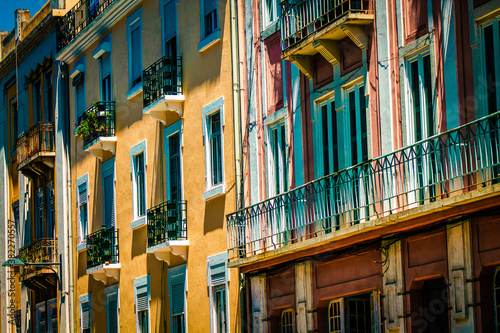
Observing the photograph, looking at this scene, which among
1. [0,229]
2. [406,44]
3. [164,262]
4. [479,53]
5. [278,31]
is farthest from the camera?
[0,229]

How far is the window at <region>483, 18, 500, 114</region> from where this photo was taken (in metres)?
16.9

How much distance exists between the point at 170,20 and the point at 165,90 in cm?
202

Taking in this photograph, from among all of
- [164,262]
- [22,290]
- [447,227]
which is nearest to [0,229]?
[22,290]

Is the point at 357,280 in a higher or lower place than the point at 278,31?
lower

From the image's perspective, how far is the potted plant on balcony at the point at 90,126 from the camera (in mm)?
31234

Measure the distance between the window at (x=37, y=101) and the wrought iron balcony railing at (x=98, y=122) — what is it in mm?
6524

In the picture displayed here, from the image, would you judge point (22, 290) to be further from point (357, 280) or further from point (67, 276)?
point (357, 280)

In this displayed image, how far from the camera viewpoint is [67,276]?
33906 millimetres

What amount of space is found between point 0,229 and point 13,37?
7127 mm

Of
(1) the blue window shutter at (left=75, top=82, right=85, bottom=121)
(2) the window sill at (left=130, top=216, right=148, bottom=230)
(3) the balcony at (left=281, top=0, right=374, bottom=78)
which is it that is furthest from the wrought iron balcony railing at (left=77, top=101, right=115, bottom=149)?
(3) the balcony at (left=281, top=0, right=374, bottom=78)

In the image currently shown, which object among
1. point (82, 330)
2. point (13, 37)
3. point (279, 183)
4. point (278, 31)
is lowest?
point (82, 330)

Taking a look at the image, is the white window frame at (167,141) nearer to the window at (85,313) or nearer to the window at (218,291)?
the window at (218,291)

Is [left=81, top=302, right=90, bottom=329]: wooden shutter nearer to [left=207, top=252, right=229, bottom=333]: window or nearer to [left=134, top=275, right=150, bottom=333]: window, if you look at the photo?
[left=134, top=275, right=150, bottom=333]: window

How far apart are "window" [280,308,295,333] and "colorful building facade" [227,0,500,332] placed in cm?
4
